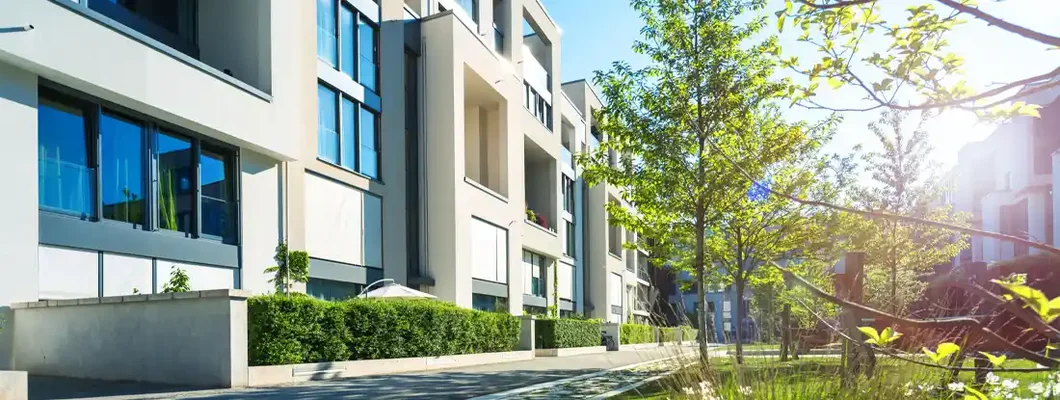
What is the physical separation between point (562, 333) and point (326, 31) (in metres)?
13.8

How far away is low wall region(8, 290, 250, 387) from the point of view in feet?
39.6

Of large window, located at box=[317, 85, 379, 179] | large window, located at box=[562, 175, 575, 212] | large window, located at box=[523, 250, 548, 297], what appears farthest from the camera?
large window, located at box=[562, 175, 575, 212]

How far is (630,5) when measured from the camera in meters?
15.0

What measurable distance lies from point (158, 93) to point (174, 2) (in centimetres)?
427

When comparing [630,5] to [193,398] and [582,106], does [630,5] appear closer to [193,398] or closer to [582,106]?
[193,398]

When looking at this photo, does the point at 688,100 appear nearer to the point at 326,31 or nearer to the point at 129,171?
the point at 129,171

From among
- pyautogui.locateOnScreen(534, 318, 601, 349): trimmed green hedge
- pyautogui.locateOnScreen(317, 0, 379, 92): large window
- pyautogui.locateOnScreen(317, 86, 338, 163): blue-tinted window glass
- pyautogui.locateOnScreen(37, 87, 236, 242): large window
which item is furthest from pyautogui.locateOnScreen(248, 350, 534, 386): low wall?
pyautogui.locateOnScreen(317, 0, 379, 92): large window

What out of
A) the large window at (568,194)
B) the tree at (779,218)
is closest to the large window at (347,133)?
the tree at (779,218)

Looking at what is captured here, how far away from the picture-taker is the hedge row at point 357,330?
13281mm

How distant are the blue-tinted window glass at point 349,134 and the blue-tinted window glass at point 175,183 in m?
5.74

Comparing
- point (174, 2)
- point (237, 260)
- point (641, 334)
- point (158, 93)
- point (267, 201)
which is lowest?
point (641, 334)

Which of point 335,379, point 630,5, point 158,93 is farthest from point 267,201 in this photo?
point 630,5

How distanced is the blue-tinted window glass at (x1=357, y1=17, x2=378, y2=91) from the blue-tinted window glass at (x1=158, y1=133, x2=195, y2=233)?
723 cm

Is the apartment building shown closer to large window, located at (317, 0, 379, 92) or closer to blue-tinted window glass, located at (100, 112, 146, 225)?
large window, located at (317, 0, 379, 92)
